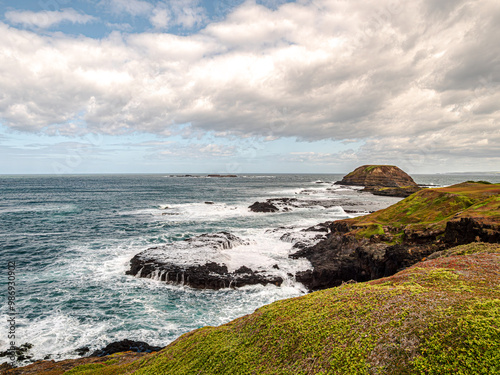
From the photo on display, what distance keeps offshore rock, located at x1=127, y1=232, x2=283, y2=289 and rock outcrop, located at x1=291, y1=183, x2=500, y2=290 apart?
496 cm

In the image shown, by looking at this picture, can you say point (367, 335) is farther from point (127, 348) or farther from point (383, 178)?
point (383, 178)

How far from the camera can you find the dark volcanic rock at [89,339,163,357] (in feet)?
48.4

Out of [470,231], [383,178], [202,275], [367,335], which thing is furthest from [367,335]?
[383,178]

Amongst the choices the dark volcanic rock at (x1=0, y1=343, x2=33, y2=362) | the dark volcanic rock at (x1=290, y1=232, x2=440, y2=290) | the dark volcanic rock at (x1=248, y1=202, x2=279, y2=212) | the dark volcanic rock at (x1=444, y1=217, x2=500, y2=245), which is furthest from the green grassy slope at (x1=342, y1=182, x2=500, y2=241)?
the dark volcanic rock at (x1=248, y1=202, x2=279, y2=212)

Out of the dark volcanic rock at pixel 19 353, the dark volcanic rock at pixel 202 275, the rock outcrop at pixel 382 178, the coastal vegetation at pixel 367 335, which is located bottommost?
the dark volcanic rock at pixel 19 353

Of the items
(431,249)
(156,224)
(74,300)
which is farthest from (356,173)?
(74,300)

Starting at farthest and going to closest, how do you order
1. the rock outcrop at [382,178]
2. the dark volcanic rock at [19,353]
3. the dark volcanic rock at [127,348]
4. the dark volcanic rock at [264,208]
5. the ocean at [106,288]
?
the rock outcrop at [382,178]
the dark volcanic rock at [264,208]
the ocean at [106,288]
the dark volcanic rock at [127,348]
the dark volcanic rock at [19,353]

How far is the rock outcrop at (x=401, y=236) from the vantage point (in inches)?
746

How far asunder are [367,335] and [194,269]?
66.8 ft

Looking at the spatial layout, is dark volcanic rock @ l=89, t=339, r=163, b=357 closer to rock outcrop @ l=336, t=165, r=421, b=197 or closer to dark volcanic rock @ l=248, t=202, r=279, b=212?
dark volcanic rock @ l=248, t=202, r=279, b=212

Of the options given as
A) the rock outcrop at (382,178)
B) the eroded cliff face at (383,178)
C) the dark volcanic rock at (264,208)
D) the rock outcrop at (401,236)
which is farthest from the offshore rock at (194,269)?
the eroded cliff face at (383,178)

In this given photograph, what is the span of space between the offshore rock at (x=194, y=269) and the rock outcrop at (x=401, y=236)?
4.96 metres

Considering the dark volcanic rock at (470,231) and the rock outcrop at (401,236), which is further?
the rock outcrop at (401,236)

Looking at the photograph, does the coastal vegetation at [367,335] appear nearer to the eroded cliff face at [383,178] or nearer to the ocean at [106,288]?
the ocean at [106,288]
